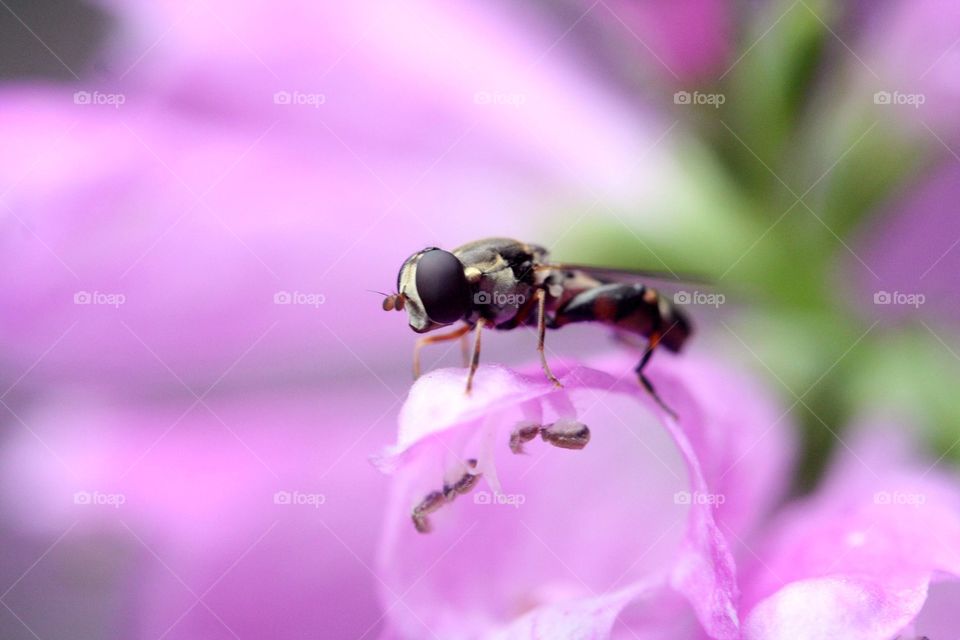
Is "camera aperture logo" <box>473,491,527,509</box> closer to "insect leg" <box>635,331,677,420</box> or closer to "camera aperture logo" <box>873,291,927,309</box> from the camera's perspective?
"insect leg" <box>635,331,677,420</box>

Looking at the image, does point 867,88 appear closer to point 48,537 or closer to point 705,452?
point 705,452

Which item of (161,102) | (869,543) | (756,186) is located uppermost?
(161,102)

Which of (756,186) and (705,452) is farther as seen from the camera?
(756,186)

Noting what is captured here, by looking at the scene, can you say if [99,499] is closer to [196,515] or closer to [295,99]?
[196,515]

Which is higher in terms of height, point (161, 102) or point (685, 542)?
point (161, 102)

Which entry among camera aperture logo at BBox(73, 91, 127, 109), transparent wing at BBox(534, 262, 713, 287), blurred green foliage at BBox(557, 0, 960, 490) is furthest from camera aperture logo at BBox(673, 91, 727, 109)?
camera aperture logo at BBox(73, 91, 127, 109)

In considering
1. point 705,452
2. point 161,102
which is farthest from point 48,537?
point 705,452

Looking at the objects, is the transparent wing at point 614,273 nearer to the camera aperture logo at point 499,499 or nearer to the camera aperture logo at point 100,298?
the camera aperture logo at point 499,499
